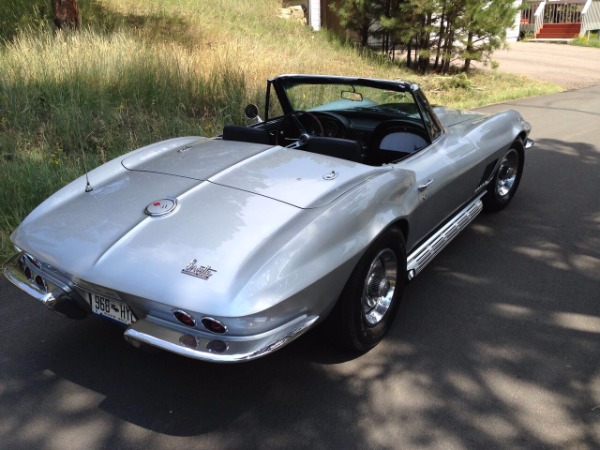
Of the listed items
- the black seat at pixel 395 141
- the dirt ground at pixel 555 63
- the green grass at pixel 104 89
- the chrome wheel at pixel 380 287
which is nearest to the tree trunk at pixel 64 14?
the green grass at pixel 104 89

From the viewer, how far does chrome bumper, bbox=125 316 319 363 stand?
221 cm

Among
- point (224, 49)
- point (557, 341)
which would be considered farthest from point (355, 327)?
point (224, 49)

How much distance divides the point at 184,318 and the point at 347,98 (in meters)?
2.70

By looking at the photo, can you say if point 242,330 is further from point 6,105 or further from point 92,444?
Result: point 6,105

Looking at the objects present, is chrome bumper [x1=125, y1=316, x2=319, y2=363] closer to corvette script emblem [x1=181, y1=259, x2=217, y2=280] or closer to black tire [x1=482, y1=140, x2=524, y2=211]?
corvette script emblem [x1=181, y1=259, x2=217, y2=280]

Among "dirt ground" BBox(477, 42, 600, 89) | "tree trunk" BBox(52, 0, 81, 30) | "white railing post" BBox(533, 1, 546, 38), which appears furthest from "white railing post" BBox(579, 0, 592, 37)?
"tree trunk" BBox(52, 0, 81, 30)

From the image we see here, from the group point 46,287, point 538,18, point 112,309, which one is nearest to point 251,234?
point 112,309

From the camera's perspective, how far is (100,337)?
3152 millimetres

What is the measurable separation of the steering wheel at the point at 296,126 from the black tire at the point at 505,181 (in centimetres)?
163

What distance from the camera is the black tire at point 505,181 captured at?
4797 mm

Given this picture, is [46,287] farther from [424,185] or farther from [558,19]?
[558,19]

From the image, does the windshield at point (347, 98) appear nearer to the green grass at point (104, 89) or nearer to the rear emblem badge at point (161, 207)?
the rear emblem badge at point (161, 207)

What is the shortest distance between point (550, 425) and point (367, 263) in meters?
1.12

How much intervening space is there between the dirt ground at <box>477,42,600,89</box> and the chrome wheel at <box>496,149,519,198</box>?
9989 mm
